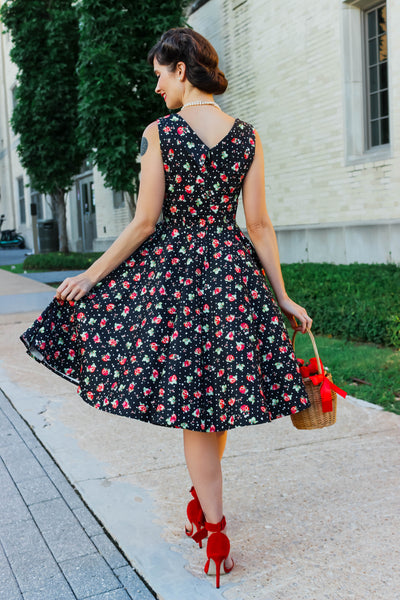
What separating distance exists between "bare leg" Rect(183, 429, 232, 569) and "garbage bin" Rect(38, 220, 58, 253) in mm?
22458

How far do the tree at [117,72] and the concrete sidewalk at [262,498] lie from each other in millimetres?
9064

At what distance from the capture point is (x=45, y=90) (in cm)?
1736

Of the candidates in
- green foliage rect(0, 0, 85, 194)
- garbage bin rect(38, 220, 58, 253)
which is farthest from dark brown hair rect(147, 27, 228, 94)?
garbage bin rect(38, 220, 58, 253)

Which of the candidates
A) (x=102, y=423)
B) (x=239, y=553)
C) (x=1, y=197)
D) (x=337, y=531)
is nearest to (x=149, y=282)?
(x=239, y=553)

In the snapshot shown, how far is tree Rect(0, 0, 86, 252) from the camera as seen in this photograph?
17.5m

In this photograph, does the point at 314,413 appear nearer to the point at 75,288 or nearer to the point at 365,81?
the point at 75,288

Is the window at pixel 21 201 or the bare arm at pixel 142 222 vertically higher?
the window at pixel 21 201

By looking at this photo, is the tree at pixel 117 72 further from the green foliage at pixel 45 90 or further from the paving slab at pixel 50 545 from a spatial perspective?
the paving slab at pixel 50 545

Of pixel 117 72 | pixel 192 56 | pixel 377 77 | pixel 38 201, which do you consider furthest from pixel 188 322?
pixel 38 201

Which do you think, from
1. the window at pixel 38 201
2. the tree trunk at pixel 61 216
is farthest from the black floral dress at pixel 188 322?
the window at pixel 38 201

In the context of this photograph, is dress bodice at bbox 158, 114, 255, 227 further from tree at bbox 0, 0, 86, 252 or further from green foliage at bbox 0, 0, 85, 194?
green foliage at bbox 0, 0, 85, 194

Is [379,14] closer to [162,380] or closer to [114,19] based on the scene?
[114,19]

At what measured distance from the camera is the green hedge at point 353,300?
638cm

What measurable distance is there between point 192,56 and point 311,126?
30.5 feet
